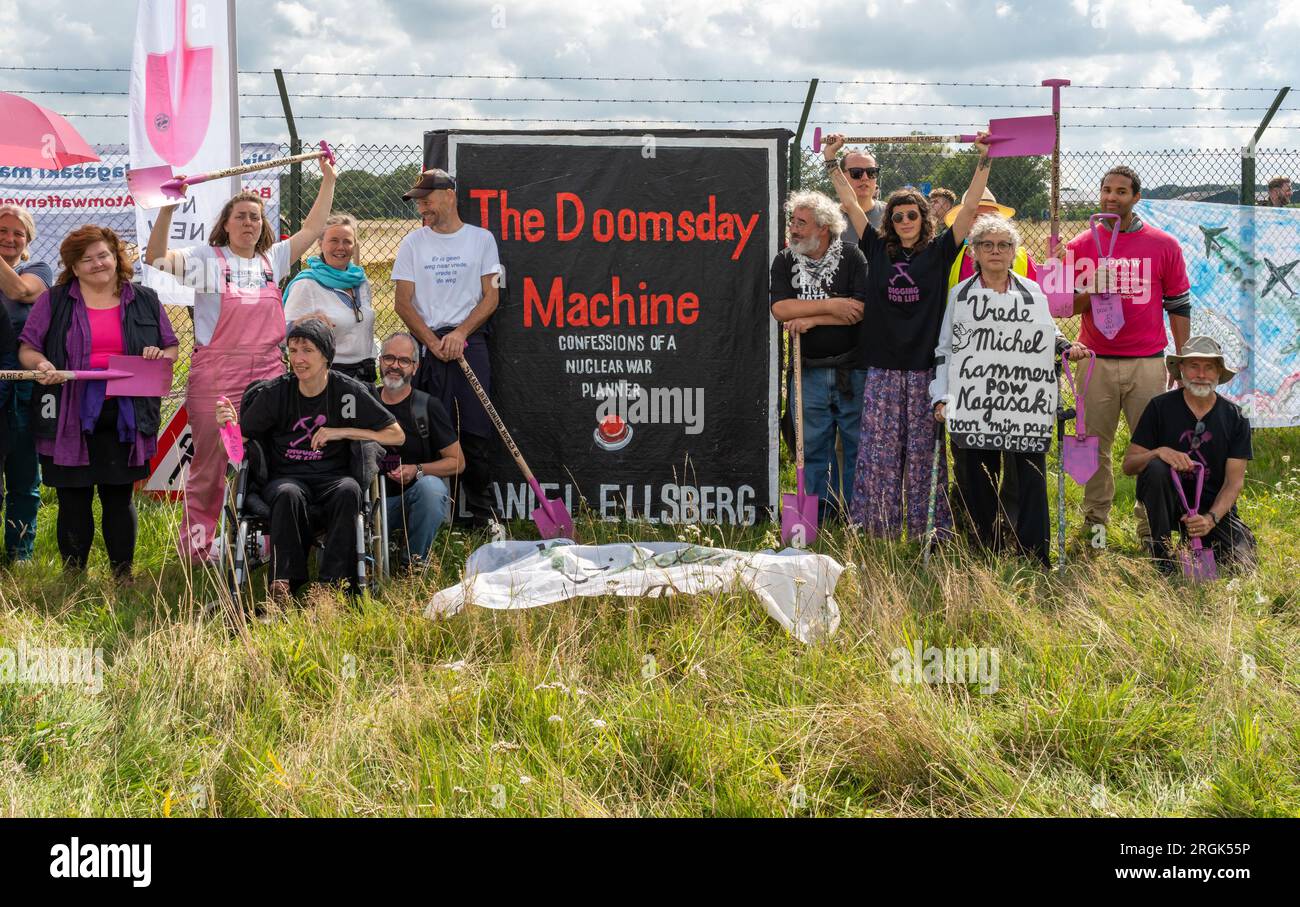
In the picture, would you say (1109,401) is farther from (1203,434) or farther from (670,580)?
(670,580)

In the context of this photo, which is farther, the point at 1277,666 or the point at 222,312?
the point at 222,312

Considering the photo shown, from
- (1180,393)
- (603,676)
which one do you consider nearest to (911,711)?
(603,676)

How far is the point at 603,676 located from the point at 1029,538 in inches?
97.4

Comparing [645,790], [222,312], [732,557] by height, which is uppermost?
[222,312]

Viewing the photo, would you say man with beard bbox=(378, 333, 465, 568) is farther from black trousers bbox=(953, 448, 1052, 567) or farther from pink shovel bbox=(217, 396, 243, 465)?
black trousers bbox=(953, 448, 1052, 567)

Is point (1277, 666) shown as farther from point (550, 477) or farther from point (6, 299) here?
point (6, 299)

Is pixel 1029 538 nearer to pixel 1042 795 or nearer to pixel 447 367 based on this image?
pixel 1042 795

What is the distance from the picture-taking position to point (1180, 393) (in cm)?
569

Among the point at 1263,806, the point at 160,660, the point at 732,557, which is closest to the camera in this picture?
the point at 1263,806

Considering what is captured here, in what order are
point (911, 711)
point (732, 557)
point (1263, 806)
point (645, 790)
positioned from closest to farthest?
point (1263, 806)
point (645, 790)
point (911, 711)
point (732, 557)

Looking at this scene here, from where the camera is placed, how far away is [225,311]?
5.93 metres

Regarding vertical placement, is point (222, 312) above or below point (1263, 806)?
above

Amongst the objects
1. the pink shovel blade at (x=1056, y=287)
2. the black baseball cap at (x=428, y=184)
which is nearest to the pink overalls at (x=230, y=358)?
the black baseball cap at (x=428, y=184)

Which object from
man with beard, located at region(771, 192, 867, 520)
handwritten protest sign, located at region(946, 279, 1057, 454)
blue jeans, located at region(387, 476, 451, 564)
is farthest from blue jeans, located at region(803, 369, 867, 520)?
blue jeans, located at region(387, 476, 451, 564)
